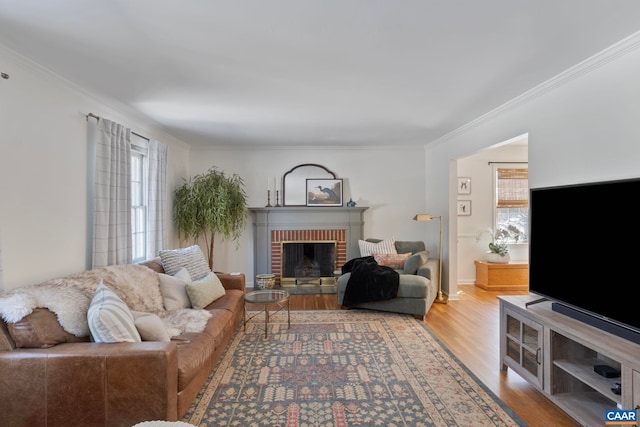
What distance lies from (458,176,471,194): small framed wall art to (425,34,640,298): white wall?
247 cm

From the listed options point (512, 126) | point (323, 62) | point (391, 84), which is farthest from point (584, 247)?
point (323, 62)

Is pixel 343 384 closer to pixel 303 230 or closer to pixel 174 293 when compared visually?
pixel 174 293

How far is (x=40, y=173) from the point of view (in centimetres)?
267

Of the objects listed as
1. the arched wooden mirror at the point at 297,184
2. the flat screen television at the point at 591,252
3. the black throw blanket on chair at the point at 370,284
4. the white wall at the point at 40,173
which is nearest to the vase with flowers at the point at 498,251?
the black throw blanket on chair at the point at 370,284

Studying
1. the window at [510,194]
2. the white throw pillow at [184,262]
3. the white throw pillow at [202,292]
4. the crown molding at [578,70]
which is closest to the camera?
the crown molding at [578,70]

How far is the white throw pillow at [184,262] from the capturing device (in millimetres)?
3768

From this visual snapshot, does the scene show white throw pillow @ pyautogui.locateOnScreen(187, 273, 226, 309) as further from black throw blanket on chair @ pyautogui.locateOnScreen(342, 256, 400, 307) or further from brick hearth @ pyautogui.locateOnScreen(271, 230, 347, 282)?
brick hearth @ pyautogui.locateOnScreen(271, 230, 347, 282)

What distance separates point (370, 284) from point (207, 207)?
2.54 meters

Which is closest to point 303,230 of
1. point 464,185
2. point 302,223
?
point 302,223

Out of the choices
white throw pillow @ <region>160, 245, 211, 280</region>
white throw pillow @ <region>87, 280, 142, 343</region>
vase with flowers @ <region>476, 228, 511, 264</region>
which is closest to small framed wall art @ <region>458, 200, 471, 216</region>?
vase with flowers @ <region>476, 228, 511, 264</region>

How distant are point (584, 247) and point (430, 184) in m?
3.67

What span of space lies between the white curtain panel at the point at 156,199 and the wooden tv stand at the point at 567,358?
3.88m

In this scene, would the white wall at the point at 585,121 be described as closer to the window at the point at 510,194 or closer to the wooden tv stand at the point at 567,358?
the wooden tv stand at the point at 567,358

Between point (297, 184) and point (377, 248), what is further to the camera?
point (297, 184)
